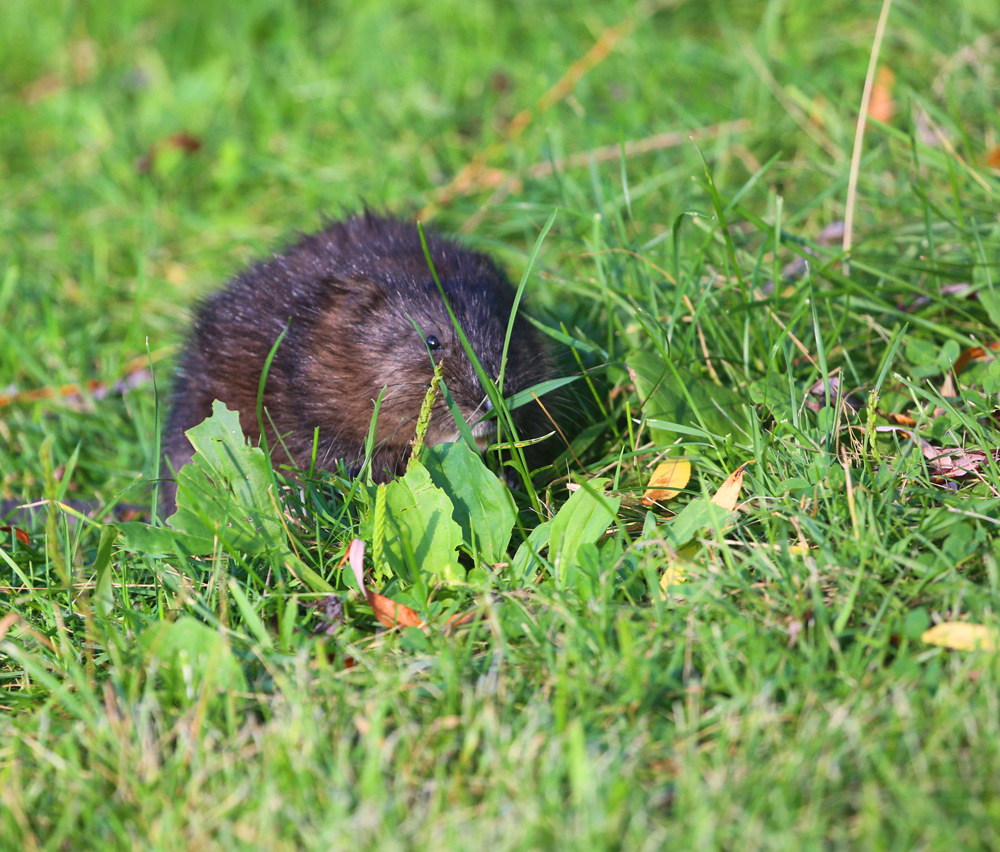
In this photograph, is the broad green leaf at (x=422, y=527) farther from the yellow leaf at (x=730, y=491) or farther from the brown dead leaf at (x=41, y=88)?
the brown dead leaf at (x=41, y=88)

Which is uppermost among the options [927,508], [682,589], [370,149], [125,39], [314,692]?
[125,39]

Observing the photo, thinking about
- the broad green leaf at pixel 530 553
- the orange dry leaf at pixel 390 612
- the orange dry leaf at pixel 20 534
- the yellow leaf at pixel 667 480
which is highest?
the orange dry leaf at pixel 20 534

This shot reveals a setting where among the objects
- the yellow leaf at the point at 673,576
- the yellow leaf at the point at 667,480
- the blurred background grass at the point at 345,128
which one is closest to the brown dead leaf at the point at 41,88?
the blurred background grass at the point at 345,128

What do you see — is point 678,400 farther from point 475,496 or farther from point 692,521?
point 475,496

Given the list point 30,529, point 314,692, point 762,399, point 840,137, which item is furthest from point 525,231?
point 314,692

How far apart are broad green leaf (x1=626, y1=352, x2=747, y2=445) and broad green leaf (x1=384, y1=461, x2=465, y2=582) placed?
0.87 m

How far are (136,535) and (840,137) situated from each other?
4027 millimetres

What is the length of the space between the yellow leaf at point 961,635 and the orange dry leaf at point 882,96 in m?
3.97

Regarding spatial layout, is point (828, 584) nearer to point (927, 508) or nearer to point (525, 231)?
point (927, 508)

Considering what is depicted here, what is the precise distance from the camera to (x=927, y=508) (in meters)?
2.80

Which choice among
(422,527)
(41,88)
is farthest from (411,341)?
(41,88)

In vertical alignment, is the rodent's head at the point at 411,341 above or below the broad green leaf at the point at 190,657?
above

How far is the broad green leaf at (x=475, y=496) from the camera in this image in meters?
2.99

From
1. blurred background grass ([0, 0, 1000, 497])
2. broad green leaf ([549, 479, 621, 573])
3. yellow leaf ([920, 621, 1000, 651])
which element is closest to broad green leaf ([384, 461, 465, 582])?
broad green leaf ([549, 479, 621, 573])
